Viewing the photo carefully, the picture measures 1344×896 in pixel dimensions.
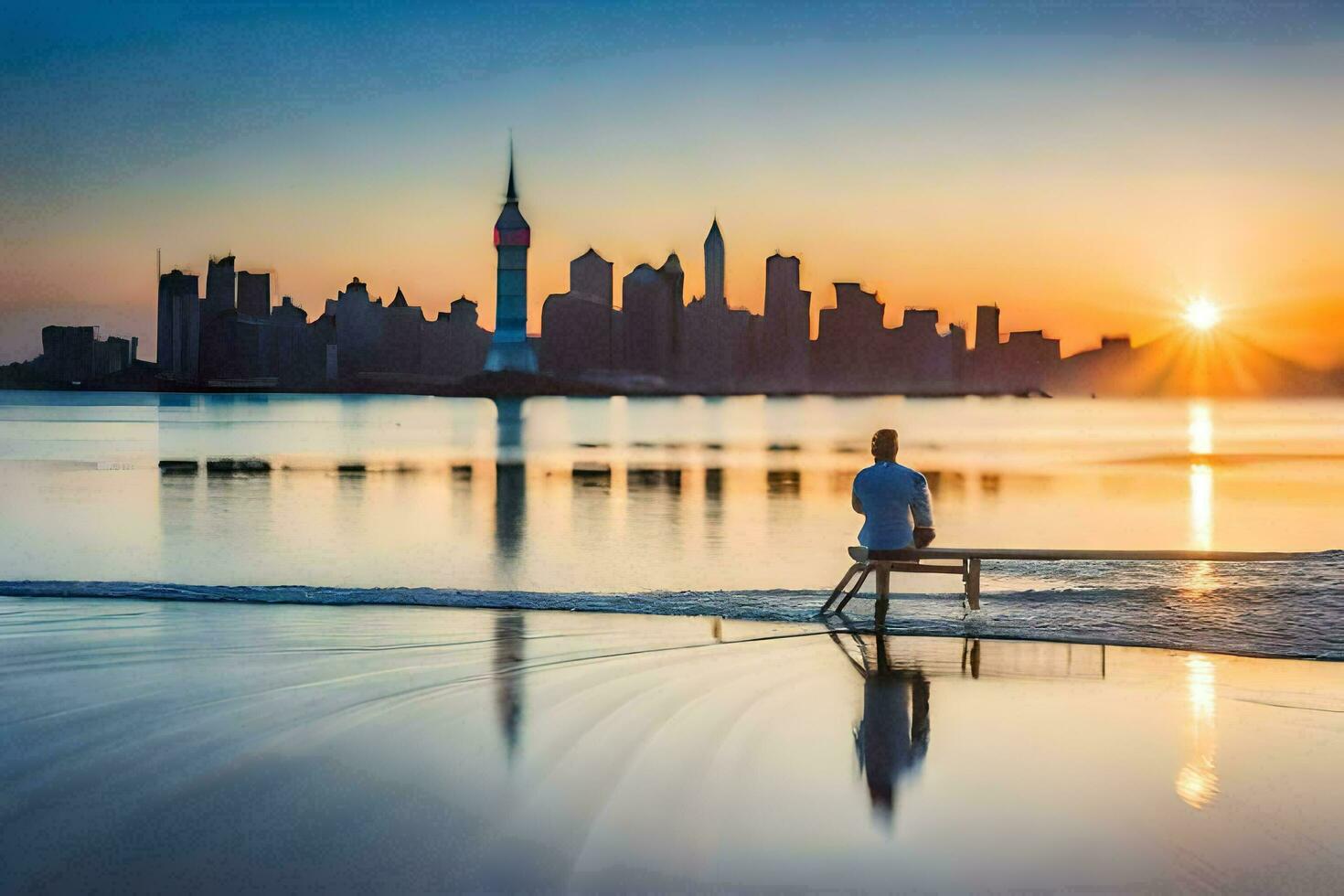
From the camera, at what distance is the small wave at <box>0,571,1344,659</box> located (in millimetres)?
11352

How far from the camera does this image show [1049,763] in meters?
7.32

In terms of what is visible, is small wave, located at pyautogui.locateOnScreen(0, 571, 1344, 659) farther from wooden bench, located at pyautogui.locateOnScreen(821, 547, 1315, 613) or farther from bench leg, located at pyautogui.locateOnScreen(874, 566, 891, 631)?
wooden bench, located at pyautogui.locateOnScreen(821, 547, 1315, 613)

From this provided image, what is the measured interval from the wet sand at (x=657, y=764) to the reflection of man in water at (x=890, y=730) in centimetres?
3

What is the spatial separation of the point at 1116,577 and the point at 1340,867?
10558 mm

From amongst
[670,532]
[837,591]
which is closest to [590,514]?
[670,532]

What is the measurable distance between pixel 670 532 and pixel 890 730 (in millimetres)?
20919

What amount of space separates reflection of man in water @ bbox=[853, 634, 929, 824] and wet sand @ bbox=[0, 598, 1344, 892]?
0.03 meters

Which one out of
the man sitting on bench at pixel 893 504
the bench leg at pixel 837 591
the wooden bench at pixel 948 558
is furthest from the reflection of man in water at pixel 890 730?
the bench leg at pixel 837 591

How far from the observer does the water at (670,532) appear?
1315cm

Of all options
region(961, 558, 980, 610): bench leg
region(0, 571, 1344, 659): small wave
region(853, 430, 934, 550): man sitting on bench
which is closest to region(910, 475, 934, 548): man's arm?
region(853, 430, 934, 550): man sitting on bench

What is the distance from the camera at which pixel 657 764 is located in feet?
24.0

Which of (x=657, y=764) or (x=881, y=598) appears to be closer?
(x=657, y=764)

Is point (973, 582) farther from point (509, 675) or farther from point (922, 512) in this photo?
point (509, 675)

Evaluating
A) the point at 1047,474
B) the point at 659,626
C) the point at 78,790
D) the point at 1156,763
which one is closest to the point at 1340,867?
the point at 1156,763
